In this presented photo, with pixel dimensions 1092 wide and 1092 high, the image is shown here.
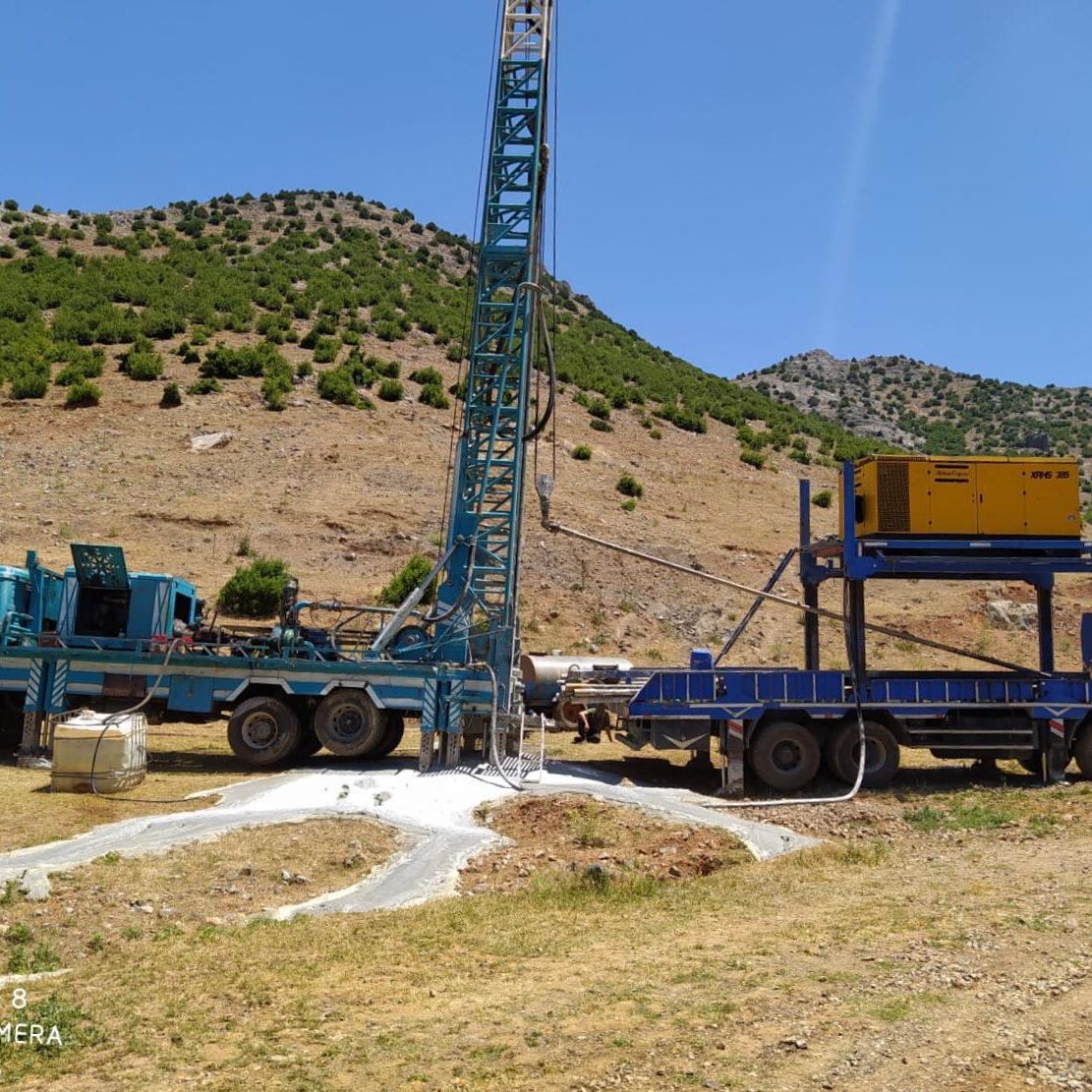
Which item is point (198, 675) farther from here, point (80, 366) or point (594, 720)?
point (80, 366)

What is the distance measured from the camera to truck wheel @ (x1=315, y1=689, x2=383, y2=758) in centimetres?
1844

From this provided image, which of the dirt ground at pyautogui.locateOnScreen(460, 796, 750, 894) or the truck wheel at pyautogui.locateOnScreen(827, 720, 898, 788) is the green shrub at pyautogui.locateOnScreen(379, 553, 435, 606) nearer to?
the truck wheel at pyautogui.locateOnScreen(827, 720, 898, 788)

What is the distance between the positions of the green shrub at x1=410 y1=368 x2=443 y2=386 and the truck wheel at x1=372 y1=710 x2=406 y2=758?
98.7ft

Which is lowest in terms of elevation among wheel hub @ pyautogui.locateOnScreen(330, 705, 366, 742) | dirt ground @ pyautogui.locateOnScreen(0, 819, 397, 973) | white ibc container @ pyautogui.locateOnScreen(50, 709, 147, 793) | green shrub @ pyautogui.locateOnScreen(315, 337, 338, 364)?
dirt ground @ pyautogui.locateOnScreen(0, 819, 397, 973)

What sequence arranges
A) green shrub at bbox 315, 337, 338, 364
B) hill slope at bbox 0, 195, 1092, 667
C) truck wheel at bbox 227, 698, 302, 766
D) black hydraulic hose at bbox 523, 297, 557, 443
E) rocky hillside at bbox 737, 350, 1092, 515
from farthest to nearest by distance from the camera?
rocky hillside at bbox 737, 350, 1092, 515
green shrub at bbox 315, 337, 338, 364
hill slope at bbox 0, 195, 1092, 667
black hydraulic hose at bbox 523, 297, 557, 443
truck wheel at bbox 227, 698, 302, 766

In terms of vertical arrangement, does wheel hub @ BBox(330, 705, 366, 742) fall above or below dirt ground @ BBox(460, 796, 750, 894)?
above

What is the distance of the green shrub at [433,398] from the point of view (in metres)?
45.9

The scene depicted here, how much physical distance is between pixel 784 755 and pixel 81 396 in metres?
33.7

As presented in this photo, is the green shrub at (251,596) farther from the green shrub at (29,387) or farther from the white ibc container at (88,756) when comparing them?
the green shrub at (29,387)

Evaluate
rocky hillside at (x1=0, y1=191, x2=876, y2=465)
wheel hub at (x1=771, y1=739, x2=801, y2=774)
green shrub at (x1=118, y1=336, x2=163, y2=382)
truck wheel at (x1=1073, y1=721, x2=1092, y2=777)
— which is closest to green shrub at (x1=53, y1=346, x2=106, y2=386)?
rocky hillside at (x1=0, y1=191, x2=876, y2=465)

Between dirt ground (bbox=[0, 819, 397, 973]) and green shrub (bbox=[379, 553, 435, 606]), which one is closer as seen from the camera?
dirt ground (bbox=[0, 819, 397, 973])

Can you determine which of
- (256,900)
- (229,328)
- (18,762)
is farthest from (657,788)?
(229,328)

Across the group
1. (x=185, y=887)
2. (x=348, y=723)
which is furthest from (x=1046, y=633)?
(x=185, y=887)

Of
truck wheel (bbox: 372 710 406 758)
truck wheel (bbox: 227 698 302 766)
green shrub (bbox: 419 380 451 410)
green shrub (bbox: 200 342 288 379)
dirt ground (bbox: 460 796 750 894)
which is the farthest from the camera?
green shrub (bbox: 419 380 451 410)
